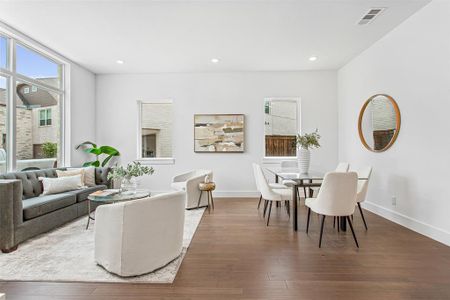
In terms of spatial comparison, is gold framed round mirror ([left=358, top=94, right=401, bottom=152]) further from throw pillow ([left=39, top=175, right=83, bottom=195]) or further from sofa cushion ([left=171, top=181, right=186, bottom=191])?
throw pillow ([left=39, top=175, right=83, bottom=195])

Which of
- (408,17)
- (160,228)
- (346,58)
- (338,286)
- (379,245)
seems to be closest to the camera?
(338,286)

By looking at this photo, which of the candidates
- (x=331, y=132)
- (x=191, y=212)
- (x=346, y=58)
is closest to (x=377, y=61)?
(x=346, y=58)

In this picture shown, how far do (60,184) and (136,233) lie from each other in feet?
7.98

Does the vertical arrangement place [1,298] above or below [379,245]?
above

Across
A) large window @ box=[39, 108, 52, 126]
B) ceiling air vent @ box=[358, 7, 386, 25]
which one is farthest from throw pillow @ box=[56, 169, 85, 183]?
ceiling air vent @ box=[358, 7, 386, 25]

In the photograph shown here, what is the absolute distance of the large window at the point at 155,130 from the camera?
5.67m

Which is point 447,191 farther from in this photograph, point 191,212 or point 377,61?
point 191,212

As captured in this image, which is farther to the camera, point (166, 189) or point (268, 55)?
point (166, 189)

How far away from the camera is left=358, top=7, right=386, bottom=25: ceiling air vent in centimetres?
304

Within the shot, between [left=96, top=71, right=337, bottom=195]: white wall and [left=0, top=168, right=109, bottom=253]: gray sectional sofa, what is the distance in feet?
6.21

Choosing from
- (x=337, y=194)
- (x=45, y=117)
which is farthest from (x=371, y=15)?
(x=45, y=117)

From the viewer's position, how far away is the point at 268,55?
451 centimetres

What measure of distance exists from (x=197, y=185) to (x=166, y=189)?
1.47m

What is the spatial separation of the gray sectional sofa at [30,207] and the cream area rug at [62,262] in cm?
15
